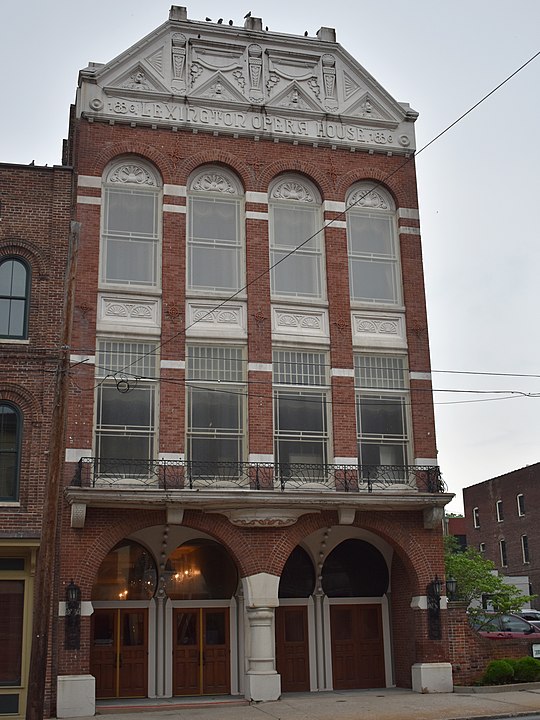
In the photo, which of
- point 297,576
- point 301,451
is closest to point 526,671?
point 297,576

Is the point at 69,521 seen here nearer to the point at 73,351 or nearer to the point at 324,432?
the point at 73,351

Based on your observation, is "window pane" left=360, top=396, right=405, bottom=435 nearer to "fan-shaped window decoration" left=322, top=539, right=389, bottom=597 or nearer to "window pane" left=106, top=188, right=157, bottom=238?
"fan-shaped window decoration" left=322, top=539, right=389, bottom=597

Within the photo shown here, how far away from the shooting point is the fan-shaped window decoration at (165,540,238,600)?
23.0 m

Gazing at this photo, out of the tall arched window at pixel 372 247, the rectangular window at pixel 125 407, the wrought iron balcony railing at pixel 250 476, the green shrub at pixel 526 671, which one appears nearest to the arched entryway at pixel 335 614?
the wrought iron balcony railing at pixel 250 476

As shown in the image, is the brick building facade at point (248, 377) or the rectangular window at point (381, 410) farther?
the rectangular window at point (381, 410)

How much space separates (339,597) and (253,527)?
4.14m

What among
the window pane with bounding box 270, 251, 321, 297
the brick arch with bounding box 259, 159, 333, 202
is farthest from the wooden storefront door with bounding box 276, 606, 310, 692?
the brick arch with bounding box 259, 159, 333, 202

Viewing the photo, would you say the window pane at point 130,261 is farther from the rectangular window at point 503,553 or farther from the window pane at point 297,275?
the rectangular window at point 503,553

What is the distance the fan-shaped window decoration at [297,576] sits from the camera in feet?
77.2

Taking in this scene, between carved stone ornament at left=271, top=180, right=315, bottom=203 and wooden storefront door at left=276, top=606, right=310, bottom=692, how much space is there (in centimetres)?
1084

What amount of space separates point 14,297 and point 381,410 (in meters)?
9.62

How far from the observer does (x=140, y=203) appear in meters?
23.4

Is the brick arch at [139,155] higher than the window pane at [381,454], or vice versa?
the brick arch at [139,155]

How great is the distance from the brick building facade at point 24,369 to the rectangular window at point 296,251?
542 centimetres
